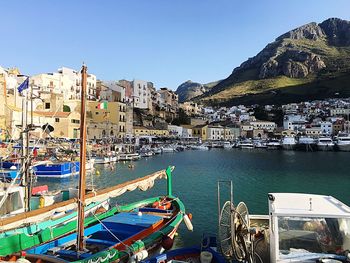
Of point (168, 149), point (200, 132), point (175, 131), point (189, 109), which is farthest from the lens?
point (189, 109)

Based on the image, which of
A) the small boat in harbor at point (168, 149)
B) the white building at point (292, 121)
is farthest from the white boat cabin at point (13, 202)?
the white building at point (292, 121)

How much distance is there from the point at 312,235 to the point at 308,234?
0.33 ft

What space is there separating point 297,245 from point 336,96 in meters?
214

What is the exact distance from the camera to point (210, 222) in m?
19.2

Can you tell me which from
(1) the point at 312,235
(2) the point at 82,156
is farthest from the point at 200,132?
(1) the point at 312,235

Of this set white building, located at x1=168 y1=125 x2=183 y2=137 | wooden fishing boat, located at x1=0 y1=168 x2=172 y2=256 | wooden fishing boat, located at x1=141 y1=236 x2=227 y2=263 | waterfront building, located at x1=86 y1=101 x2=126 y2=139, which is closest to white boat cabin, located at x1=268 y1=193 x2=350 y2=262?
wooden fishing boat, located at x1=141 y1=236 x2=227 y2=263

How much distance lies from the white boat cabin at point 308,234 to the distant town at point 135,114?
392 inches

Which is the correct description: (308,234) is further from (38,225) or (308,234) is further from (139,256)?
(38,225)

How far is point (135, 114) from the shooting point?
359ft

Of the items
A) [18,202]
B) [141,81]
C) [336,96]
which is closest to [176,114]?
[141,81]

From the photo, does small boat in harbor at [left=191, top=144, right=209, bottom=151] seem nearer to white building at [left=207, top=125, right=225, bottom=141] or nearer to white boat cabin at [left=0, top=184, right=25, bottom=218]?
white building at [left=207, top=125, right=225, bottom=141]

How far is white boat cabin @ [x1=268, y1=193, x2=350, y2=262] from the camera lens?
7223 millimetres

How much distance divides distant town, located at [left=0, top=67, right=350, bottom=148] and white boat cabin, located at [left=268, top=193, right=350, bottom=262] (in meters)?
→ 9.96

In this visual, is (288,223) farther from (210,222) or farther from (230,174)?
(230,174)
